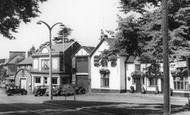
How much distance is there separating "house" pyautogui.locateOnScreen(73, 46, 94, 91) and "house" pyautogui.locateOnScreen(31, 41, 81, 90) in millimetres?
2524

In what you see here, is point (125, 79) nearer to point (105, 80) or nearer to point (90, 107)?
point (105, 80)

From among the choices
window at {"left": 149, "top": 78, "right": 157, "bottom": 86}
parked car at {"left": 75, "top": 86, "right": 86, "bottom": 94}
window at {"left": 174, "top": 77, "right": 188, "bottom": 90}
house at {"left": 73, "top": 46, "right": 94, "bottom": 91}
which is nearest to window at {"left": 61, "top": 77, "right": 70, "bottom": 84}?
house at {"left": 73, "top": 46, "right": 94, "bottom": 91}

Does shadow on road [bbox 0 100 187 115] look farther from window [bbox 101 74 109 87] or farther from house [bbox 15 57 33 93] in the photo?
house [bbox 15 57 33 93]

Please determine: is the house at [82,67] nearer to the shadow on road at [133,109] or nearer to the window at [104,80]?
the window at [104,80]

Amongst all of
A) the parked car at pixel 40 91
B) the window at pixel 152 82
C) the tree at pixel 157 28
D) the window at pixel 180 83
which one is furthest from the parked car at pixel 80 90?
the tree at pixel 157 28

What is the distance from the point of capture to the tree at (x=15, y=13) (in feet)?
52.2

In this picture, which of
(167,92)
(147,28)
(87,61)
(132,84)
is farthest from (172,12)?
(87,61)

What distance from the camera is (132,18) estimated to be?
21625 mm

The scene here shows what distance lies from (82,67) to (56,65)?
18.5ft

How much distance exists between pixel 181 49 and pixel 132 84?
28220 millimetres

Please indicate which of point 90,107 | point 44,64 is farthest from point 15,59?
point 90,107

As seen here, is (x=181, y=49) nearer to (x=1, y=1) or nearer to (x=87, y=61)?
(x=1, y=1)

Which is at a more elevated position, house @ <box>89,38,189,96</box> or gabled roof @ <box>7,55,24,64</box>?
gabled roof @ <box>7,55,24,64</box>

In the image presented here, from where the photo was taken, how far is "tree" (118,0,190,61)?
19.6 m
